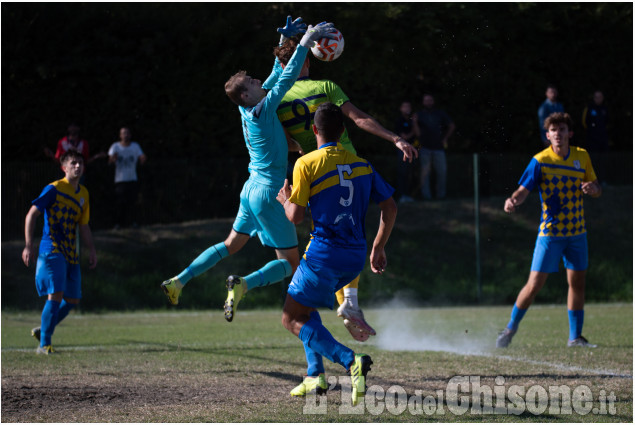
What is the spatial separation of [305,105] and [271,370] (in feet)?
8.03

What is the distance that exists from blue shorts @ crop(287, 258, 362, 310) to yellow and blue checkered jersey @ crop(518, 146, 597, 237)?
3.79 meters

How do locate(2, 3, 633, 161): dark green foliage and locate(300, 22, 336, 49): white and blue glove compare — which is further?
locate(2, 3, 633, 161): dark green foliage

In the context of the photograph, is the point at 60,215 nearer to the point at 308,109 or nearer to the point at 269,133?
the point at 269,133

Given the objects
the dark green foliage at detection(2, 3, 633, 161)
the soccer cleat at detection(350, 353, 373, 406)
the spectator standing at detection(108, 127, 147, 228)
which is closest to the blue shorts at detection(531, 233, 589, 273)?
the soccer cleat at detection(350, 353, 373, 406)

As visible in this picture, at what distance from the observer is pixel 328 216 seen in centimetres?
630

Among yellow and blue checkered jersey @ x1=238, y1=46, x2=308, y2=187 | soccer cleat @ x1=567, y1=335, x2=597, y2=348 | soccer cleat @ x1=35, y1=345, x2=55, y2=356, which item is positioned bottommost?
soccer cleat @ x1=35, y1=345, x2=55, y2=356

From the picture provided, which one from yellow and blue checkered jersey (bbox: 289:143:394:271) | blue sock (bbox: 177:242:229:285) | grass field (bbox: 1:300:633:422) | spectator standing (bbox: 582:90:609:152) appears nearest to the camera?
yellow and blue checkered jersey (bbox: 289:143:394:271)

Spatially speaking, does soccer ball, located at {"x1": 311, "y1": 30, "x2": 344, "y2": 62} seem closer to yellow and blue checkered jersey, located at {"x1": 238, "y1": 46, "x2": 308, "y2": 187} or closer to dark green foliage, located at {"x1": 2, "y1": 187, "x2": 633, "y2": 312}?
yellow and blue checkered jersey, located at {"x1": 238, "y1": 46, "x2": 308, "y2": 187}

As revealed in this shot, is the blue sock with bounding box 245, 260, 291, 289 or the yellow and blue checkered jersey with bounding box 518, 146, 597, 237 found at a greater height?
the yellow and blue checkered jersey with bounding box 518, 146, 597, 237

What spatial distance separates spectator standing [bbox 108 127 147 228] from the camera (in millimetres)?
16422

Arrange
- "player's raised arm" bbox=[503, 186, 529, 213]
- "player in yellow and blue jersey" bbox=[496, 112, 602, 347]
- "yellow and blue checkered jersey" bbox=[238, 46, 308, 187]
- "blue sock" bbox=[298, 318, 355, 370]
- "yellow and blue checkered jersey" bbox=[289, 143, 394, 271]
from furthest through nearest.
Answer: "player in yellow and blue jersey" bbox=[496, 112, 602, 347] → "player's raised arm" bbox=[503, 186, 529, 213] → "yellow and blue checkered jersey" bbox=[238, 46, 308, 187] → "yellow and blue checkered jersey" bbox=[289, 143, 394, 271] → "blue sock" bbox=[298, 318, 355, 370]

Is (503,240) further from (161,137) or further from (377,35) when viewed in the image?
(161,137)

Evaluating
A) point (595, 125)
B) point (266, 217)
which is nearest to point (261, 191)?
point (266, 217)

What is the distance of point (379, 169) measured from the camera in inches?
714
